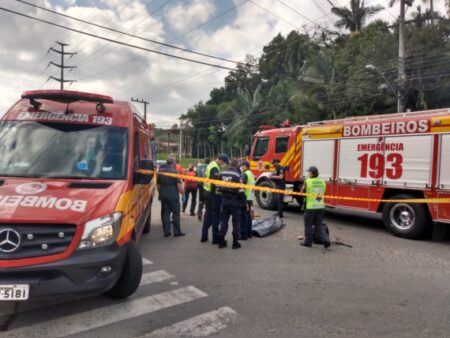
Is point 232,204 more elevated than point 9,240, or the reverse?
point 232,204

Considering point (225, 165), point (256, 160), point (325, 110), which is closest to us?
point (225, 165)

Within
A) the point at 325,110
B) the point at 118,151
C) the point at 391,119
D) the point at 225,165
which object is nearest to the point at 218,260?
the point at 225,165

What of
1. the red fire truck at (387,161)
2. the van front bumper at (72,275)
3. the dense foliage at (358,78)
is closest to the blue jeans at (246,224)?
the red fire truck at (387,161)

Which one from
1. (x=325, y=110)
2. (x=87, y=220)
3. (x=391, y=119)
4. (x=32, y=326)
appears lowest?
(x=32, y=326)

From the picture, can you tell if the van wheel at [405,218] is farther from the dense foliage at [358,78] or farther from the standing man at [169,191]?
the dense foliage at [358,78]

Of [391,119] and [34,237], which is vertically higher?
[391,119]

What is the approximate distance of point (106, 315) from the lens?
13.5 ft

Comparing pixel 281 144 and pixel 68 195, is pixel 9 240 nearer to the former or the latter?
pixel 68 195

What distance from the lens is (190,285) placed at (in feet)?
17.0

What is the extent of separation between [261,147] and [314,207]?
6.01m

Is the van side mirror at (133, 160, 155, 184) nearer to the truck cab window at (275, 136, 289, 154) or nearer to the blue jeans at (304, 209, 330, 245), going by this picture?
the blue jeans at (304, 209, 330, 245)

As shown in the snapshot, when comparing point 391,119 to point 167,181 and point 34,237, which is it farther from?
point 34,237

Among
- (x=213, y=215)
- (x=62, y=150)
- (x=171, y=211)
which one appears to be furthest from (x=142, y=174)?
(x=171, y=211)

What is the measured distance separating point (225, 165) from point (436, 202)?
4476 mm
